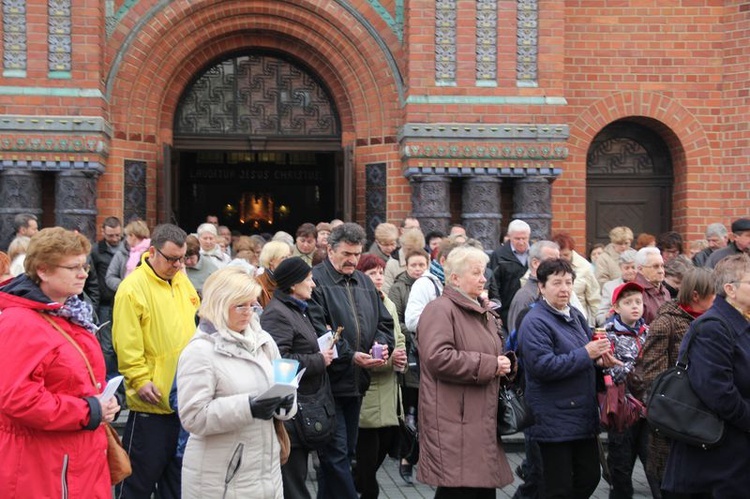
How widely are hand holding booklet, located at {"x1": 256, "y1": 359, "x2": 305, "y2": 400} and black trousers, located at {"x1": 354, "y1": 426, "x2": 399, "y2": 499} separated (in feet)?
8.01

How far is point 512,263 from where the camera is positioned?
10078 millimetres

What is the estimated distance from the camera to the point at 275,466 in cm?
486

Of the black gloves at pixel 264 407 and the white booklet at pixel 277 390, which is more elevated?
the white booklet at pixel 277 390

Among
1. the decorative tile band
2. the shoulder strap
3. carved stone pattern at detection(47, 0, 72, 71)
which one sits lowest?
the shoulder strap

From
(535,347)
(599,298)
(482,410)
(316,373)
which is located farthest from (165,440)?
(599,298)

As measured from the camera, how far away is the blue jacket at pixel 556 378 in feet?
19.7

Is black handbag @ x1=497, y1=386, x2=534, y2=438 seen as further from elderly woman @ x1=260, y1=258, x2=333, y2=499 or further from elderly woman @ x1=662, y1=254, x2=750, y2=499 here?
elderly woman @ x1=260, y1=258, x2=333, y2=499

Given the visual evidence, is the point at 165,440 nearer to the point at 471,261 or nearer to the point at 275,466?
the point at 275,466

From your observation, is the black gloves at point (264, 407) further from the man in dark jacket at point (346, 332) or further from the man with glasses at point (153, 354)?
the man in dark jacket at point (346, 332)

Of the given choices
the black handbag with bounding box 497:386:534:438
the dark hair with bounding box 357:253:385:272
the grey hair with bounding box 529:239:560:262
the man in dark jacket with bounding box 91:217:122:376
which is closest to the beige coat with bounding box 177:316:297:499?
the black handbag with bounding box 497:386:534:438

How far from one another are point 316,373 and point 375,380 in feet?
4.77

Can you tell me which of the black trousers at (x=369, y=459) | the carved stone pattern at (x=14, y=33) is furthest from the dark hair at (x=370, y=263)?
the carved stone pattern at (x=14, y=33)

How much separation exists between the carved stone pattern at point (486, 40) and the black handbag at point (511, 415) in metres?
7.23

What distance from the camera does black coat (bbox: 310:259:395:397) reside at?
6410 mm
